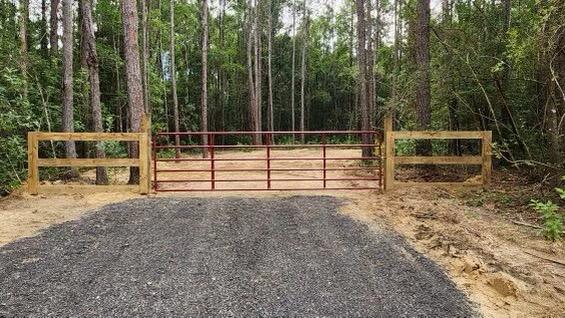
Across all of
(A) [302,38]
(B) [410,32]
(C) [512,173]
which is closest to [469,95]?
(C) [512,173]

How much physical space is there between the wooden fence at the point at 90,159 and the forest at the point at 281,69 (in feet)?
1.95

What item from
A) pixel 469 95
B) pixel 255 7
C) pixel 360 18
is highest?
pixel 255 7

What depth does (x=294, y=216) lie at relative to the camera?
263 inches

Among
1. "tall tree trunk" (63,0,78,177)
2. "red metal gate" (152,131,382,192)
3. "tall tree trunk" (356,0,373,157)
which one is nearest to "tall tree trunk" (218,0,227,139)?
"red metal gate" (152,131,382,192)

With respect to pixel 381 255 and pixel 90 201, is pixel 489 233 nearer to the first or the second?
pixel 381 255

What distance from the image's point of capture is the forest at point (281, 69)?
8.51m

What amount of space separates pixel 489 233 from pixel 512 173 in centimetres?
599

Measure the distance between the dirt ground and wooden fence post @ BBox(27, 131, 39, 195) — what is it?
194mm

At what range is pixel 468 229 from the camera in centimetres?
572

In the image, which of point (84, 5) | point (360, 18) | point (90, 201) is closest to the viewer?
point (90, 201)

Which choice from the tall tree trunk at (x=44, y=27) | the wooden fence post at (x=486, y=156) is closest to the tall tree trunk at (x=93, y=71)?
the wooden fence post at (x=486, y=156)

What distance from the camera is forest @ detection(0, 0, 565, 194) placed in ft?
27.9

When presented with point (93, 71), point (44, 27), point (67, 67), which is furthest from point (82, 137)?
point (44, 27)

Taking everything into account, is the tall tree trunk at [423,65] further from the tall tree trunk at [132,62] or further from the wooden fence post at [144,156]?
the tall tree trunk at [132,62]
